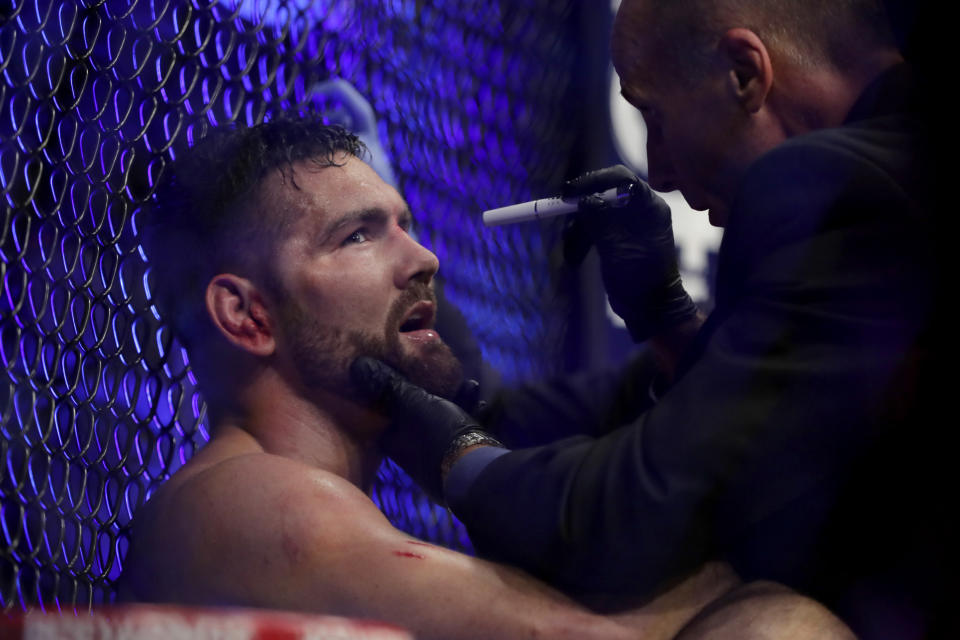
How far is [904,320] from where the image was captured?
0.94 metres

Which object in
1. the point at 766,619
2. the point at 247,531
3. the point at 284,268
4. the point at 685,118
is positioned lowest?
the point at 766,619

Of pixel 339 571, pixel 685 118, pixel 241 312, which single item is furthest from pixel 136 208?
pixel 685 118

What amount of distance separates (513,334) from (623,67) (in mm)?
507

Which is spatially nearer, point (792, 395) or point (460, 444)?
point (792, 395)

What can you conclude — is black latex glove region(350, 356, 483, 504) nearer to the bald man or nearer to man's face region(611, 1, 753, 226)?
the bald man

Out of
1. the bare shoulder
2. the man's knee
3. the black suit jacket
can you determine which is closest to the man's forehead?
the bare shoulder

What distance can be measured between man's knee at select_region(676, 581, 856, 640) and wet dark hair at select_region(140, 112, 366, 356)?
0.68 meters

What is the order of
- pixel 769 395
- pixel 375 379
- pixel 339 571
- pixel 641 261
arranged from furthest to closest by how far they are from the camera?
pixel 641 261
pixel 375 379
pixel 339 571
pixel 769 395

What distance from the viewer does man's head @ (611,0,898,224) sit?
3.54 ft

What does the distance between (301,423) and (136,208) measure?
1.21 feet

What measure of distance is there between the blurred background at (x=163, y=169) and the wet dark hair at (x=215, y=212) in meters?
0.04

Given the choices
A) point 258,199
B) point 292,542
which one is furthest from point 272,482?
point 258,199

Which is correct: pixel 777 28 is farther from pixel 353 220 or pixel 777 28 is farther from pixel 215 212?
pixel 215 212

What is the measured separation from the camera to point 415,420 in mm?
1223
